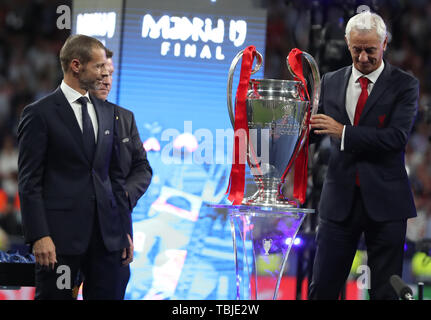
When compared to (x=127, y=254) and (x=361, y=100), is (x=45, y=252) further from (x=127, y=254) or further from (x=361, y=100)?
(x=361, y=100)

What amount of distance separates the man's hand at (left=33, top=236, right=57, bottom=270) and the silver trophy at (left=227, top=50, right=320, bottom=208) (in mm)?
692

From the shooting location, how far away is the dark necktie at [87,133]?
Answer: 2633 millimetres

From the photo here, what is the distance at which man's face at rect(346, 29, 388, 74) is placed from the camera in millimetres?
2664

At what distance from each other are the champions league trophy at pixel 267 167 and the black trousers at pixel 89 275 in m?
0.47

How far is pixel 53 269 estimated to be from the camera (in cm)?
256

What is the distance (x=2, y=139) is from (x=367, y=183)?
609cm

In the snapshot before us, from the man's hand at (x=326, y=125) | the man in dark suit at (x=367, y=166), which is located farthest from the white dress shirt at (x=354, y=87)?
the man's hand at (x=326, y=125)

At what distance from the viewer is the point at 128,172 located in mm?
3029

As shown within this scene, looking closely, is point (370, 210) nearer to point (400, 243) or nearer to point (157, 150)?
point (400, 243)

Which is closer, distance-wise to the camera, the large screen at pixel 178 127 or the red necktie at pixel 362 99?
the red necktie at pixel 362 99

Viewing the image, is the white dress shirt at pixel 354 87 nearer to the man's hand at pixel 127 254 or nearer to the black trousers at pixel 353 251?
the black trousers at pixel 353 251

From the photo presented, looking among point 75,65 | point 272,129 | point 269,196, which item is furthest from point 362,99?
point 75,65

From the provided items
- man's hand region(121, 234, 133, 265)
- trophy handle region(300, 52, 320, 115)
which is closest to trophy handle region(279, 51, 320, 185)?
trophy handle region(300, 52, 320, 115)
